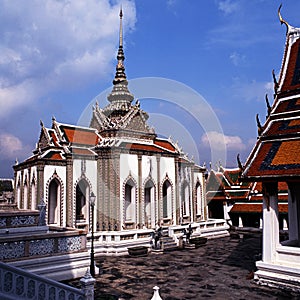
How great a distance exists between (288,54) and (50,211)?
17199mm

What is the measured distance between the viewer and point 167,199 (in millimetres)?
26359

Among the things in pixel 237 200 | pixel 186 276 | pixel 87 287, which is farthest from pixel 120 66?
pixel 87 287

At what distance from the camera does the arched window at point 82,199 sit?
75.3 feet

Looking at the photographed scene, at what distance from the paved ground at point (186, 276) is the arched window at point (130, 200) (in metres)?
4.93

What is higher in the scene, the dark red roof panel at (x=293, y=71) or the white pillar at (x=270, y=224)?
the dark red roof panel at (x=293, y=71)

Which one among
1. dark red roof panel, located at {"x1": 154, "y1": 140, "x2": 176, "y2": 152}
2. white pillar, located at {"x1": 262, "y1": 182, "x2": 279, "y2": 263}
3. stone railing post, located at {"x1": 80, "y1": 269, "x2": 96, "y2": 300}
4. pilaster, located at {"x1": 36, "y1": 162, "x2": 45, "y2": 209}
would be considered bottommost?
stone railing post, located at {"x1": 80, "y1": 269, "x2": 96, "y2": 300}

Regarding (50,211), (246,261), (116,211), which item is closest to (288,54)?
(246,261)

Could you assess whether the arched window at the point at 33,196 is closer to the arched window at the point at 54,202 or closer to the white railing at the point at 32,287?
the arched window at the point at 54,202

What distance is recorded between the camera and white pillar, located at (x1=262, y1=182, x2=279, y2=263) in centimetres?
1248

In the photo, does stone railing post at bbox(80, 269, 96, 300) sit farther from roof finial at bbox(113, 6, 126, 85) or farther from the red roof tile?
roof finial at bbox(113, 6, 126, 85)

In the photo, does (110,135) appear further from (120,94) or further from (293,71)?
(293,71)

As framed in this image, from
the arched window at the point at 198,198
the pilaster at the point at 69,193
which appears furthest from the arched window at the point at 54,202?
the arched window at the point at 198,198

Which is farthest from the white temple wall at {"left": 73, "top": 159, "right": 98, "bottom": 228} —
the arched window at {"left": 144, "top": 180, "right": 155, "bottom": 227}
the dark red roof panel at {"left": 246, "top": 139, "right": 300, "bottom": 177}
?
the dark red roof panel at {"left": 246, "top": 139, "right": 300, "bottom": 177}

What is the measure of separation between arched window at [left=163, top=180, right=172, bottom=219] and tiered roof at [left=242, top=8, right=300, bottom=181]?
12847 mm
